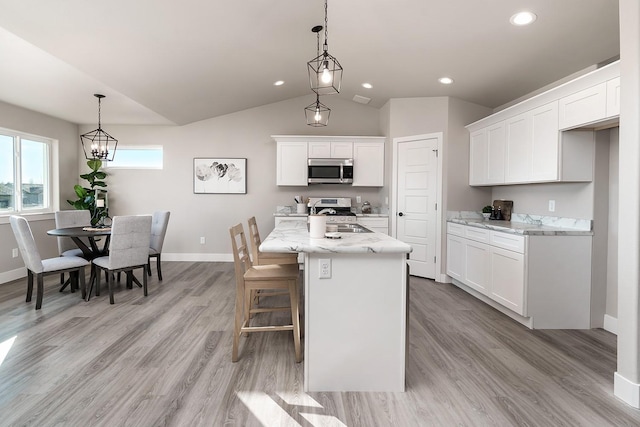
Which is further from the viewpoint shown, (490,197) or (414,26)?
(490,197)

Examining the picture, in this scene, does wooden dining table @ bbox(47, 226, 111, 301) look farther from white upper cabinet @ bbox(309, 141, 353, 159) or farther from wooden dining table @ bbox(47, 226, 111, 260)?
white upper cabinet @ bbox(309, 141, 353, 159)

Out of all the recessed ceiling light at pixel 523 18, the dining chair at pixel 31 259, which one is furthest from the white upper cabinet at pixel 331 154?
the dining chair at pixel 31 259

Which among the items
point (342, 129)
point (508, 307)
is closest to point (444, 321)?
point (508, 307)

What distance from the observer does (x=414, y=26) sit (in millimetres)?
3213

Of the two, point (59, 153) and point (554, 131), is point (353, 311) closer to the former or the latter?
point (554, 131)

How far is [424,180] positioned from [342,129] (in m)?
1.85

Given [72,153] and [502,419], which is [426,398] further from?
[72,153]

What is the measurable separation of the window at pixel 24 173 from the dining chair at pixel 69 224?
717 mm

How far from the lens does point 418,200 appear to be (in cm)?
494

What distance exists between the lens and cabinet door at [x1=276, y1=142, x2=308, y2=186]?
557 centimetres

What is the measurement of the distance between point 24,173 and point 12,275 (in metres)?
1.47

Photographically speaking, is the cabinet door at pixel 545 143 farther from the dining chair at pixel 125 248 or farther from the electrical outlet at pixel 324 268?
the dining chair at pixel 125 248

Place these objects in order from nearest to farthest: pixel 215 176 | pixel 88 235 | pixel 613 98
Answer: pixel 613 98, pixel 88 235, pixel 215 176

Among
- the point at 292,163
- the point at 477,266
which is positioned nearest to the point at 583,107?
the point at 477,266
